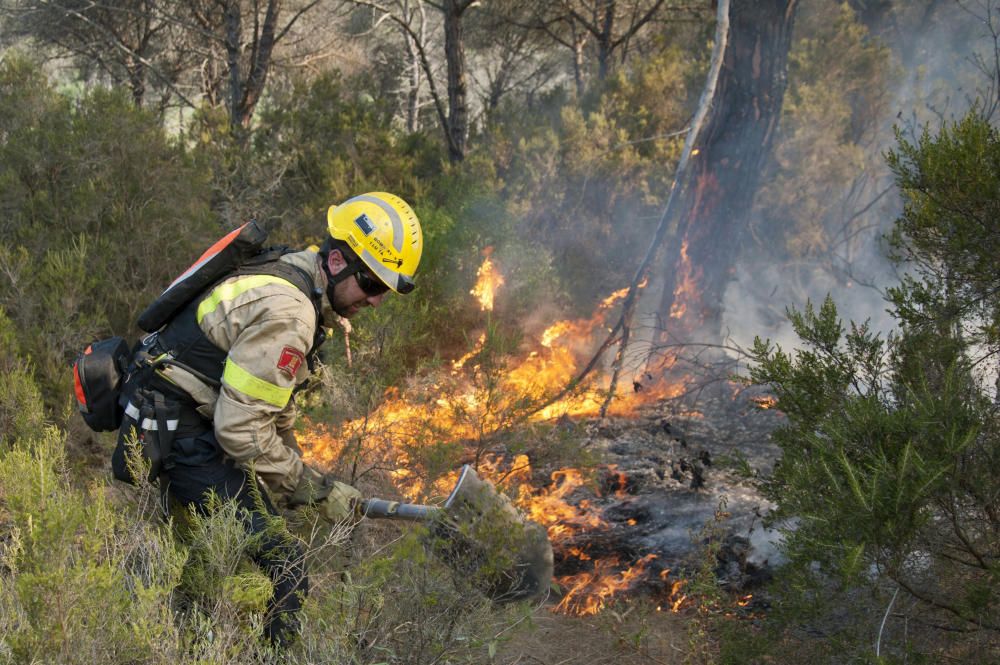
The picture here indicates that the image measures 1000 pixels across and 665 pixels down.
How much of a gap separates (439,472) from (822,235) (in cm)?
1043

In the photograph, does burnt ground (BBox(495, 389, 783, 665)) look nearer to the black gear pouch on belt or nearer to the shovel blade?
the shovel blade

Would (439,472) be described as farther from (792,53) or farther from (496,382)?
(792,53)

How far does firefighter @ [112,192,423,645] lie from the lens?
2.86m

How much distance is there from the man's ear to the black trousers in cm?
78

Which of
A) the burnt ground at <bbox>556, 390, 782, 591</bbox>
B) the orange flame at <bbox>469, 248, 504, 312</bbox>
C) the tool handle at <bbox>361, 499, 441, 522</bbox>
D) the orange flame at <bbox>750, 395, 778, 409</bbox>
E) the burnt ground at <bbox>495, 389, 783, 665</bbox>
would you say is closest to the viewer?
the tool handle at <bbox>361, 499, 441, 522</bbox>

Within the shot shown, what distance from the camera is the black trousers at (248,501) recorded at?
2.87 meters

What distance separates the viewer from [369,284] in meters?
3.27

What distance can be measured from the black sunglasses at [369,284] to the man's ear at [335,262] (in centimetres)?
7

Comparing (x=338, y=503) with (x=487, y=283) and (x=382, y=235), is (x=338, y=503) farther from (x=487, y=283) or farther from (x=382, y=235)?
(x=487, y=283)

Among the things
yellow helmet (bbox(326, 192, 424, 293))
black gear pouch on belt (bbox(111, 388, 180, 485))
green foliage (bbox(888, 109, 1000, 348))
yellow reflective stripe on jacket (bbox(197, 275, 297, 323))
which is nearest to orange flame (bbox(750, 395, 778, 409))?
green foliage (bbox(888, 109, 1000, 348))

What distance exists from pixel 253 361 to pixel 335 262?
0.57m

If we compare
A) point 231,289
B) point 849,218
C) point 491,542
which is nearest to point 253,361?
point 231,289

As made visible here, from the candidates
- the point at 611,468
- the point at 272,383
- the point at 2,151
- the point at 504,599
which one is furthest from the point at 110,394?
the point at 2,151

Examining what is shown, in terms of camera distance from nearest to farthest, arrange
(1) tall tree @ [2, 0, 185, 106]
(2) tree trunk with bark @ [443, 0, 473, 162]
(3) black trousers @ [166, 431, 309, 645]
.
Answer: (3) black trousers @ [166, 431, 309, 645]
(2) tree trunk with bark @ [443, 0, 473, 162]
(1) tall tree @ [2, 0, 185, 106]
